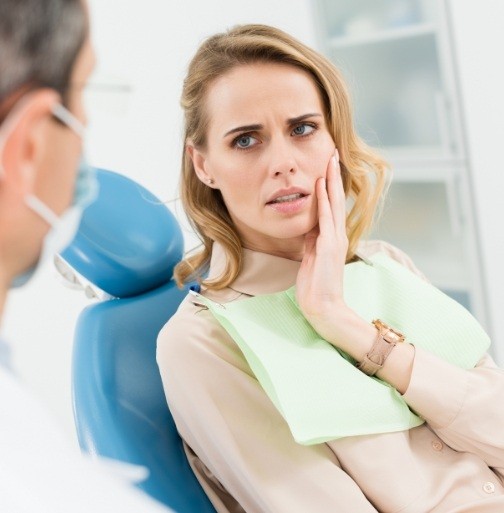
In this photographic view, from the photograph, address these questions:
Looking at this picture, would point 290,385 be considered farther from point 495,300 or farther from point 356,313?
point 495,300

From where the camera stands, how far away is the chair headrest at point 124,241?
1373 mm

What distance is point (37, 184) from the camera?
0.58m

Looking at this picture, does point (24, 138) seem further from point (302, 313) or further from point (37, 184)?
point (302, 313)

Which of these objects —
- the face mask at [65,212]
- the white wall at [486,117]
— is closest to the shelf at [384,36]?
the white wall at [486,117]

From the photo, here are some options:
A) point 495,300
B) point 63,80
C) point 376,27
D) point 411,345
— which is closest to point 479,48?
point 376,27

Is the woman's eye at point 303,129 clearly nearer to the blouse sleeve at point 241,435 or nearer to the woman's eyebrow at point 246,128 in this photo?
the woman's eyebrow at point 246,128

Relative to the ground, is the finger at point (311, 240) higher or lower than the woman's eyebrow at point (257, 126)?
lower

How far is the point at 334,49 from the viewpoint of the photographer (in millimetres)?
3193

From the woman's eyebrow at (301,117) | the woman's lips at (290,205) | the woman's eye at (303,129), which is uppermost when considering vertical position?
the woman's eyebrow at (301,117)

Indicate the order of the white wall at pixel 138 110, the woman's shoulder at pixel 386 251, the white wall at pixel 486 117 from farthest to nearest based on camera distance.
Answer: the white wall at pixel 138 110 → the white wall at pixel 486 117 → the woman's shoulder at pixel 386 251

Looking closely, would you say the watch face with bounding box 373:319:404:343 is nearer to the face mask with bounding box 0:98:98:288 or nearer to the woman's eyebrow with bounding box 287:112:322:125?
the woman's eyebrow with bounding box 287:112:322:125

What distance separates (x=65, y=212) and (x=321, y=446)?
2.28ft

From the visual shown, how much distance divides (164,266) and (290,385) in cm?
40

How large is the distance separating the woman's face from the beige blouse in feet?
0.64
